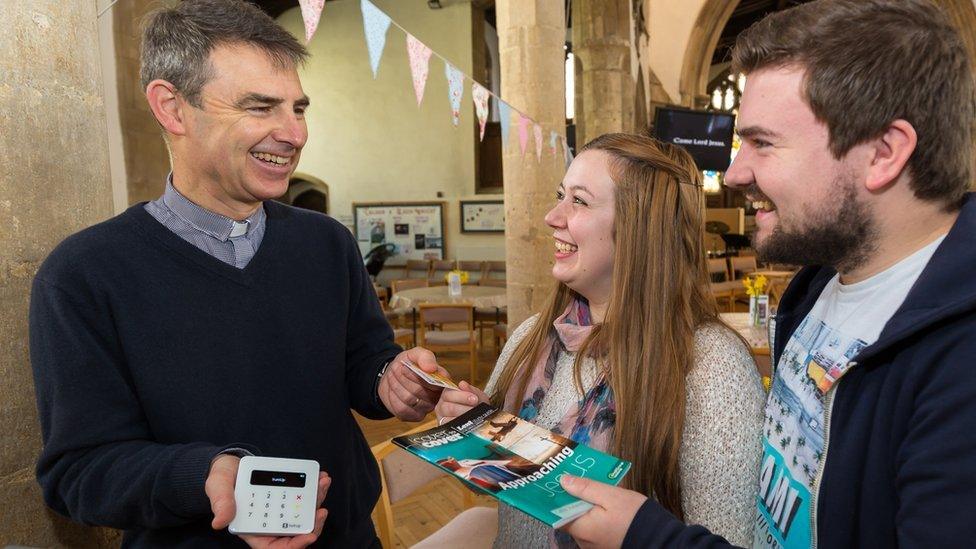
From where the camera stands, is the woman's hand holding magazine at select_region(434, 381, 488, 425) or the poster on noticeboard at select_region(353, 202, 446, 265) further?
the poster on noticeboard at select_region(353, 202, 446, 265)

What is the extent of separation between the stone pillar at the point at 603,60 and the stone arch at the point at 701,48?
15.1 feet

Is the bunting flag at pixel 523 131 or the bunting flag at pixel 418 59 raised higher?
the bunting flag at pixel 418 59

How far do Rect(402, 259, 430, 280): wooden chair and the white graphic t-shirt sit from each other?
10.0 metres

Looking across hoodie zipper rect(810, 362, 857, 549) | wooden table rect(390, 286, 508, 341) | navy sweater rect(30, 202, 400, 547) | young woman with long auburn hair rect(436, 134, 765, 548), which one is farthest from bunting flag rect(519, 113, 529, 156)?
hoodie zipper rect(810, 362, 857, 549)

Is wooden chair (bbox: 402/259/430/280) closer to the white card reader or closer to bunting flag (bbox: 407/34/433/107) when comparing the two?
bunting flag (bbox: 407/34/433/107)

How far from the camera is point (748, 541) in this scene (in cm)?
122

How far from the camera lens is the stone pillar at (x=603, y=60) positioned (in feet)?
25.8

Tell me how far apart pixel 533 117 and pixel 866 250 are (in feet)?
13.3

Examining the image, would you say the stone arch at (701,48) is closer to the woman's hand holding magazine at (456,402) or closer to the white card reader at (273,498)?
the woman's hand holding magazine at (456,402)

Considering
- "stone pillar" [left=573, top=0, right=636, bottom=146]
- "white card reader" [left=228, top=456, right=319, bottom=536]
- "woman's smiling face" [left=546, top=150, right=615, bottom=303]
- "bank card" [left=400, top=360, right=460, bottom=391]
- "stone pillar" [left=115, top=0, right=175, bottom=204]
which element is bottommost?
"white card reader" [left=228, top=456, right=319, bottom=536]

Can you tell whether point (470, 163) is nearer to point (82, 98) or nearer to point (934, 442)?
point (82, 98)

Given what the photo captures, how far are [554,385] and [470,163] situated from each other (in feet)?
32.5

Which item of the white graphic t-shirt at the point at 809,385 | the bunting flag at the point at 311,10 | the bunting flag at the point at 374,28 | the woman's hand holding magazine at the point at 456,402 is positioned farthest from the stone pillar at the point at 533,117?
the white graphic t-shirt at the point at 809,385

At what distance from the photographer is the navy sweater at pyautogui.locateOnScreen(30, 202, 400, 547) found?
1.05 meters
